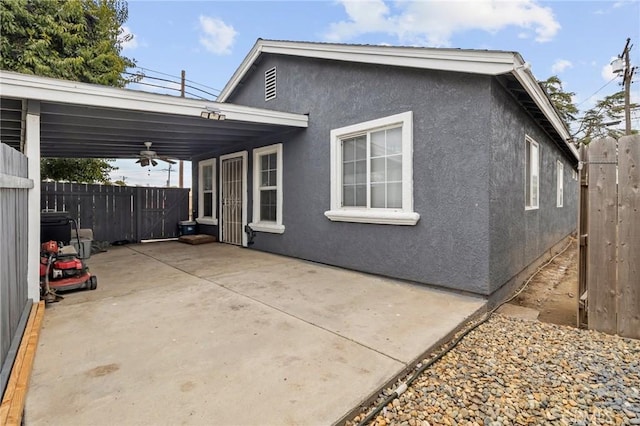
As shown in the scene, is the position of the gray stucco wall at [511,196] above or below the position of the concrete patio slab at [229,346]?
above

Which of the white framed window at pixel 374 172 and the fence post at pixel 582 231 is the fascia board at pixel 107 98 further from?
the fence post at pixel 582 231

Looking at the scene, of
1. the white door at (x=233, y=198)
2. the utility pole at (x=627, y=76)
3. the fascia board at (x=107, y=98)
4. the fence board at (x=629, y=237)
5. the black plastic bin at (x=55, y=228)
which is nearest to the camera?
the fence board at (x=629, y=237)

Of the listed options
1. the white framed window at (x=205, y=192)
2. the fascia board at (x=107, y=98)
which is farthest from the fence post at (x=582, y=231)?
the white framed window at (x=205, y=192)

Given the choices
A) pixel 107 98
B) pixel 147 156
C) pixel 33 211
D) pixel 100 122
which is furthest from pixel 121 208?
pixel 33 211

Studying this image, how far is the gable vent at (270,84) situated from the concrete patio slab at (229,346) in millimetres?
4797

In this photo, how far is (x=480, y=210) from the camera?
4133 millimetres

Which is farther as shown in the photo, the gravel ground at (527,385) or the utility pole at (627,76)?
the utility pole at (627,76)

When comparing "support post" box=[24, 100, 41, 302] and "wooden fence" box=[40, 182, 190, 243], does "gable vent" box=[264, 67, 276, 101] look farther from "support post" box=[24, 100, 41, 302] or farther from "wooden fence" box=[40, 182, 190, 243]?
"wooden fence" box=[40, 182, 190, 243]

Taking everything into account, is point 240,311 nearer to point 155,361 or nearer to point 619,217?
point 155,361

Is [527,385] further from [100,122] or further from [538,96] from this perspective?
[100,122]

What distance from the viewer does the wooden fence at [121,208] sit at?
354 inches

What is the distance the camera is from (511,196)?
4801 mm

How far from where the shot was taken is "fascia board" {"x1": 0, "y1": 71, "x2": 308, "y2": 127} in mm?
3783

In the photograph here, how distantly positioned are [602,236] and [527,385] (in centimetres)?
195
